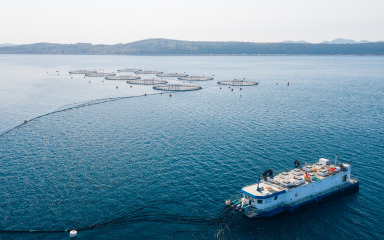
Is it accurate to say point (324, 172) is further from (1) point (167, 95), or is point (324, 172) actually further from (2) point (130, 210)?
(1) point (167, 95)

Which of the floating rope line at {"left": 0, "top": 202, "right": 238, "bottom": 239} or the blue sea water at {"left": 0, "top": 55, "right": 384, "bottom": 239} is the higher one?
the blue sea water at {"left": 0, "top": 55, "right": 384, "bottom": 239}

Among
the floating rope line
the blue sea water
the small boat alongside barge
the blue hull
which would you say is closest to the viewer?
the floating rope line

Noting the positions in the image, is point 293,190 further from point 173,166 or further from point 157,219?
point 173,166

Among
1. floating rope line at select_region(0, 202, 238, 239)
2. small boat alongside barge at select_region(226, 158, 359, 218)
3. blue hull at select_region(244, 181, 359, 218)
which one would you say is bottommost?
floating rope line at select_region(0, 202, 238, 239)

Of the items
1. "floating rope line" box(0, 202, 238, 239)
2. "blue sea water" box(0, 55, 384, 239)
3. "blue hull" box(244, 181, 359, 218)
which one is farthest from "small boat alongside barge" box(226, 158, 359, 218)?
"floating rope line" box(0, 202, 238, 239)

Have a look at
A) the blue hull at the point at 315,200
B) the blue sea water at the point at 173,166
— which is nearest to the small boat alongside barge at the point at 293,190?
the blue hull at the point at 315,200

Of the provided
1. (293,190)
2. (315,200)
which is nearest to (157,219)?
(293,190)

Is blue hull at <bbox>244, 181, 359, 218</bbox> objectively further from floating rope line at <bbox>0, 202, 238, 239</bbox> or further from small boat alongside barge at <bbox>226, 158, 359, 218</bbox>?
floating rope line at <bbox>0, 202, 238, 239</bbox>

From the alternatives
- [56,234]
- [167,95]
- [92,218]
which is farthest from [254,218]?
[167,95]

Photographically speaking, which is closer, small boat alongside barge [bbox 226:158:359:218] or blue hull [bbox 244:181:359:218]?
small boat alongside barge [bbox 226:158:359:218]
